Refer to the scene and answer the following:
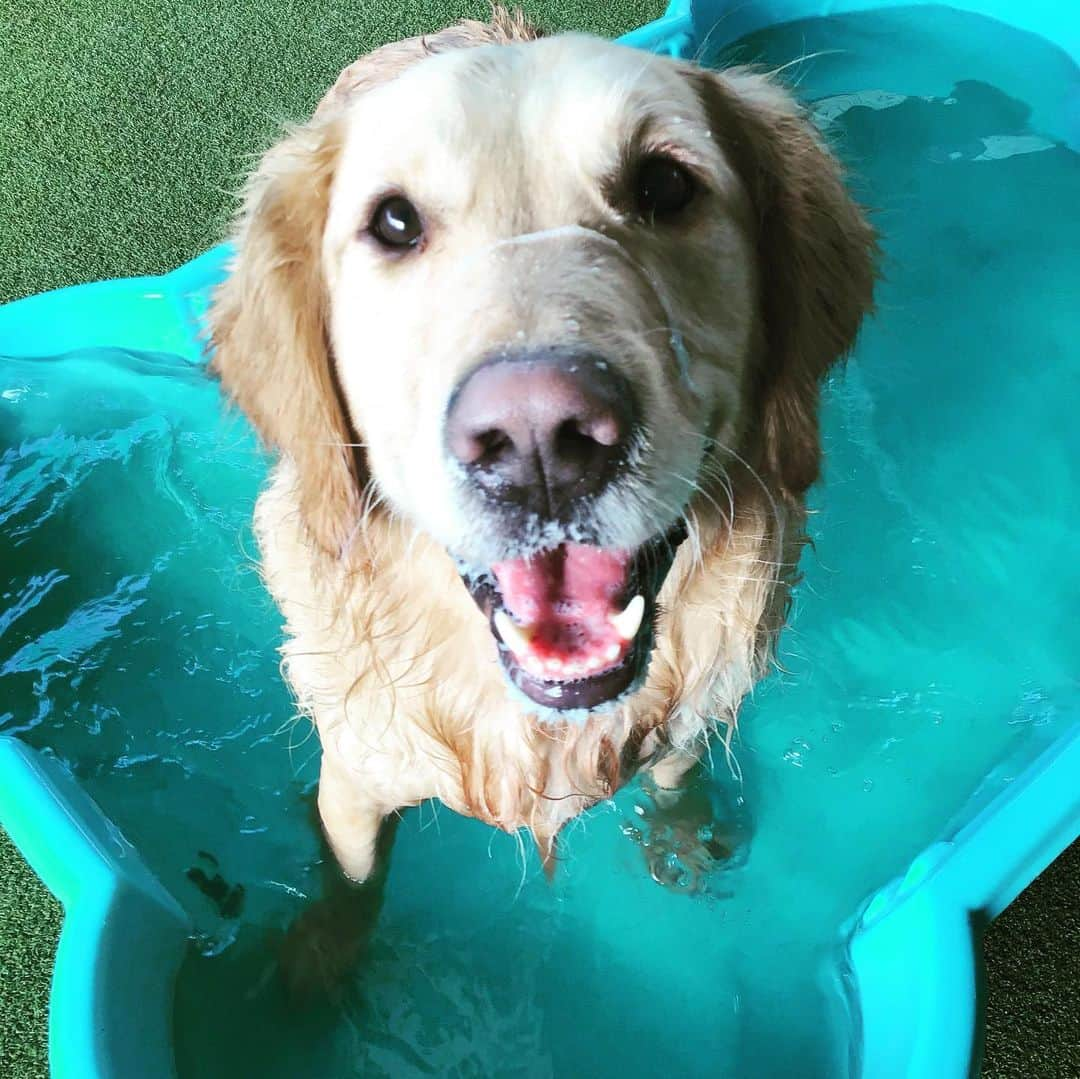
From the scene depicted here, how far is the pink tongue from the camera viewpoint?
4.25 ft

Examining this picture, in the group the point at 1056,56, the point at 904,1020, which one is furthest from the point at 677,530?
the point at 1056,56

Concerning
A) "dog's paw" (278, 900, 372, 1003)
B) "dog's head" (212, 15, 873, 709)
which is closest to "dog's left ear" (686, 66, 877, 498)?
"dog's head" (212, 15, 873, 709)

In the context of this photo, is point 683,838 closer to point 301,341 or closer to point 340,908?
point 340,908

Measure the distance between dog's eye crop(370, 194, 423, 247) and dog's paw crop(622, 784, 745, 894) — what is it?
143 cm

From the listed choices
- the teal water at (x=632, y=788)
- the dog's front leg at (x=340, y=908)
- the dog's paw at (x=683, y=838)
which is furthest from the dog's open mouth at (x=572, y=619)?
the dog's paw at (x=683, y=838)

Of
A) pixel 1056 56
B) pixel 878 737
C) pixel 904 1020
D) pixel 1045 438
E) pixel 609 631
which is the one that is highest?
pixel 609 631

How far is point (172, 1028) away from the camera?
5.80 feet

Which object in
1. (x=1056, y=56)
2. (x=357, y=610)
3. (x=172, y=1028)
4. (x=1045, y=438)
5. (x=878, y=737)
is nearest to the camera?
(x=357, y=610)

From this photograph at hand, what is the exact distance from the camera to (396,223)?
4.43 ft

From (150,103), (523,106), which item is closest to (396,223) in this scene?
(523,106)

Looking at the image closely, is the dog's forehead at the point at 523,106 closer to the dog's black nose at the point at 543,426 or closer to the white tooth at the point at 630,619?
the dog's black nose at the point at 543,426

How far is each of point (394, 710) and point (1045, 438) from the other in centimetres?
245

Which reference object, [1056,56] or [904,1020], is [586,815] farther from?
[1056,56]

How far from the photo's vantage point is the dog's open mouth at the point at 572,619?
1.28m
